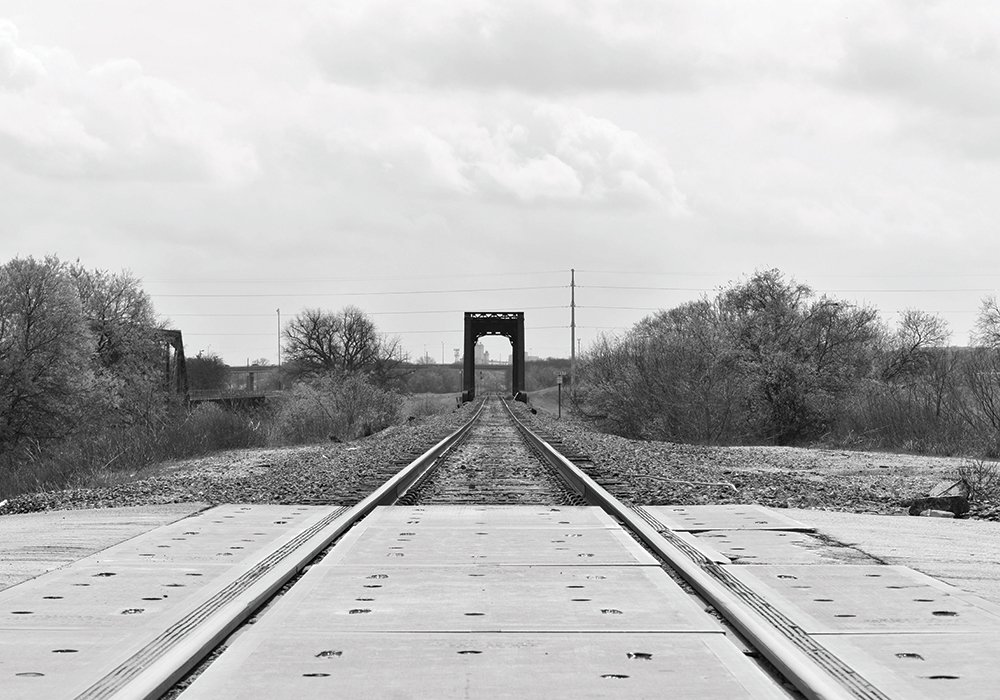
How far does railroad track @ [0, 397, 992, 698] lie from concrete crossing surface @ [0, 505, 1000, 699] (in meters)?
0.02

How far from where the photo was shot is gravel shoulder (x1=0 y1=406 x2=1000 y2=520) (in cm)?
1068

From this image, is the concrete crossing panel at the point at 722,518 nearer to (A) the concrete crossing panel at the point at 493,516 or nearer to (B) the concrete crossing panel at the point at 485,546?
(A) the concrete crossing panel at the point at 493,516

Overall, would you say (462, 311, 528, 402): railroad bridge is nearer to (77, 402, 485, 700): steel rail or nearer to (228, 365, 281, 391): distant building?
(228, 365, 281, 391): distant building

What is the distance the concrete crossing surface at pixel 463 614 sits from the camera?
382cm

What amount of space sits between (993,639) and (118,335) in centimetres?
5947

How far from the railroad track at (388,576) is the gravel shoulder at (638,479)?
90cm

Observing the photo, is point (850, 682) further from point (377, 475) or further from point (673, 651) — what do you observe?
point (377, 475)

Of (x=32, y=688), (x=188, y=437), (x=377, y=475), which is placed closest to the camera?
(x=32, y=688)

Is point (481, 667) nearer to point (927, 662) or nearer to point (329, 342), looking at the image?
point (927, 662)

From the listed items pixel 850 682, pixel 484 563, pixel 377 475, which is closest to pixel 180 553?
pixel 484 563

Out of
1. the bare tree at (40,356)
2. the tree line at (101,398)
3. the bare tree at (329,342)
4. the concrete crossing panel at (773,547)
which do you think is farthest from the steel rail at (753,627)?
the bare tree at (329,342)

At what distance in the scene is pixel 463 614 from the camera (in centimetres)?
497

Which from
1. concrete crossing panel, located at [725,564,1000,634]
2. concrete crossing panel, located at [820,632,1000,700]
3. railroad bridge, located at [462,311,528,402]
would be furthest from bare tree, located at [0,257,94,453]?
railroad bridge, located at [462,311,528,402]

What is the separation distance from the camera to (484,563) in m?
6.44
